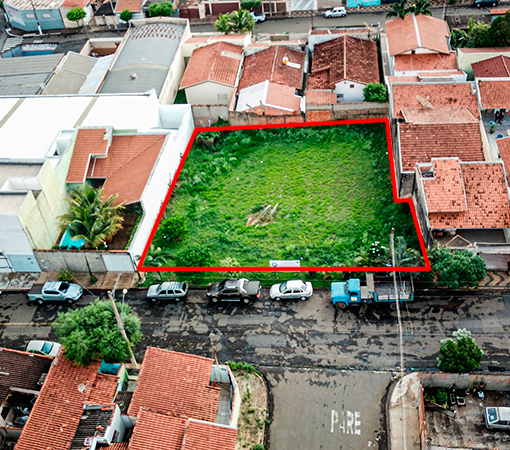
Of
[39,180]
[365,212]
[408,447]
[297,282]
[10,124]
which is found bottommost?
[408,447]

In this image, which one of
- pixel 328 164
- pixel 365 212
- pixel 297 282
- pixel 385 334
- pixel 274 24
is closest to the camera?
pixel 385 334

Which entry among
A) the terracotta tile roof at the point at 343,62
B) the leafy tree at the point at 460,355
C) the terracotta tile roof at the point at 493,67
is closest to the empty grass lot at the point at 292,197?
the terracotta tile roof at the point at 343,62

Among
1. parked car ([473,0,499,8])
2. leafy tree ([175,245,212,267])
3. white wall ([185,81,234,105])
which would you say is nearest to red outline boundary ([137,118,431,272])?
leafy tree ([175,245,212,267])

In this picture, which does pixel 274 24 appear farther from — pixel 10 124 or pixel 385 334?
pixel 385 334

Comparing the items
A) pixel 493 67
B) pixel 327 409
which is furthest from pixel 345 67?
pixel 327 409

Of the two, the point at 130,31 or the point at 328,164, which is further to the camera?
the point at 130,31

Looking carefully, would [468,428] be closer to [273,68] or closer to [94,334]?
[94,334]

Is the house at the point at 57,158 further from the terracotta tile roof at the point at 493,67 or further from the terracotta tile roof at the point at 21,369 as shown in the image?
the terracotta tile roof at the point at 493,67

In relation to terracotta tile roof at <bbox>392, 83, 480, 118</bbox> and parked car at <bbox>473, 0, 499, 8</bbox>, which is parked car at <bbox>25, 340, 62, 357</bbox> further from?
parked car at <bbox>473, 0, 499, 8</bbox>

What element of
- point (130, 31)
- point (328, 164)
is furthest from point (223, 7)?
point (328, 164)
